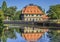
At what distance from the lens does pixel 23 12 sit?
60.8 m

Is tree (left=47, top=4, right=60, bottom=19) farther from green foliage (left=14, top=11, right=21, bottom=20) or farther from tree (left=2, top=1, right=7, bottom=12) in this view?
tree (left=2, top=1, right=7, bottom=12)

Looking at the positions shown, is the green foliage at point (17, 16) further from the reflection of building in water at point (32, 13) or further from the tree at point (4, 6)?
the tree at point (4, 6)

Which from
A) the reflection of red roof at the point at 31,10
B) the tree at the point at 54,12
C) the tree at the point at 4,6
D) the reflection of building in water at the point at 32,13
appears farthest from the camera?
the reflection of red roof at the point at 31,10

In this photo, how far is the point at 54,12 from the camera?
5234 cm

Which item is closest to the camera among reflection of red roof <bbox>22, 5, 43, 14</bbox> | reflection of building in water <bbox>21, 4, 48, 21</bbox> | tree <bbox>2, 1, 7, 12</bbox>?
tree <bbox>2, 1, 7, 12</bbox>

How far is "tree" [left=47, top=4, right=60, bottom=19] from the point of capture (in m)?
51.4

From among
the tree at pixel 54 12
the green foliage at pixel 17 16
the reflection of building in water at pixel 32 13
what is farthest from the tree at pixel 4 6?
the tree at pixel 54 12

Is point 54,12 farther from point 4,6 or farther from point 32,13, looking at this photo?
point 4,6

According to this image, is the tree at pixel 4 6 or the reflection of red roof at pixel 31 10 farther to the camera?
the reflection of red roof at pixel 31 10

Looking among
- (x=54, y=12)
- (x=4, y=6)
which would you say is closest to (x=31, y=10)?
(x=4, y=6)

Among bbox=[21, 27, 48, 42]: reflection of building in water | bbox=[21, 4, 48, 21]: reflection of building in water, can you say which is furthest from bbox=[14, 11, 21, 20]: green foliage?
bbox=[21, 27, 48, 42]: reflection of building in water

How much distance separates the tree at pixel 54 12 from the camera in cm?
5144

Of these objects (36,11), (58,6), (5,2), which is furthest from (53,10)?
(5,2)

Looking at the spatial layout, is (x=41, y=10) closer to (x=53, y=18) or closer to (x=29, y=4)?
(x=29, y=4)
